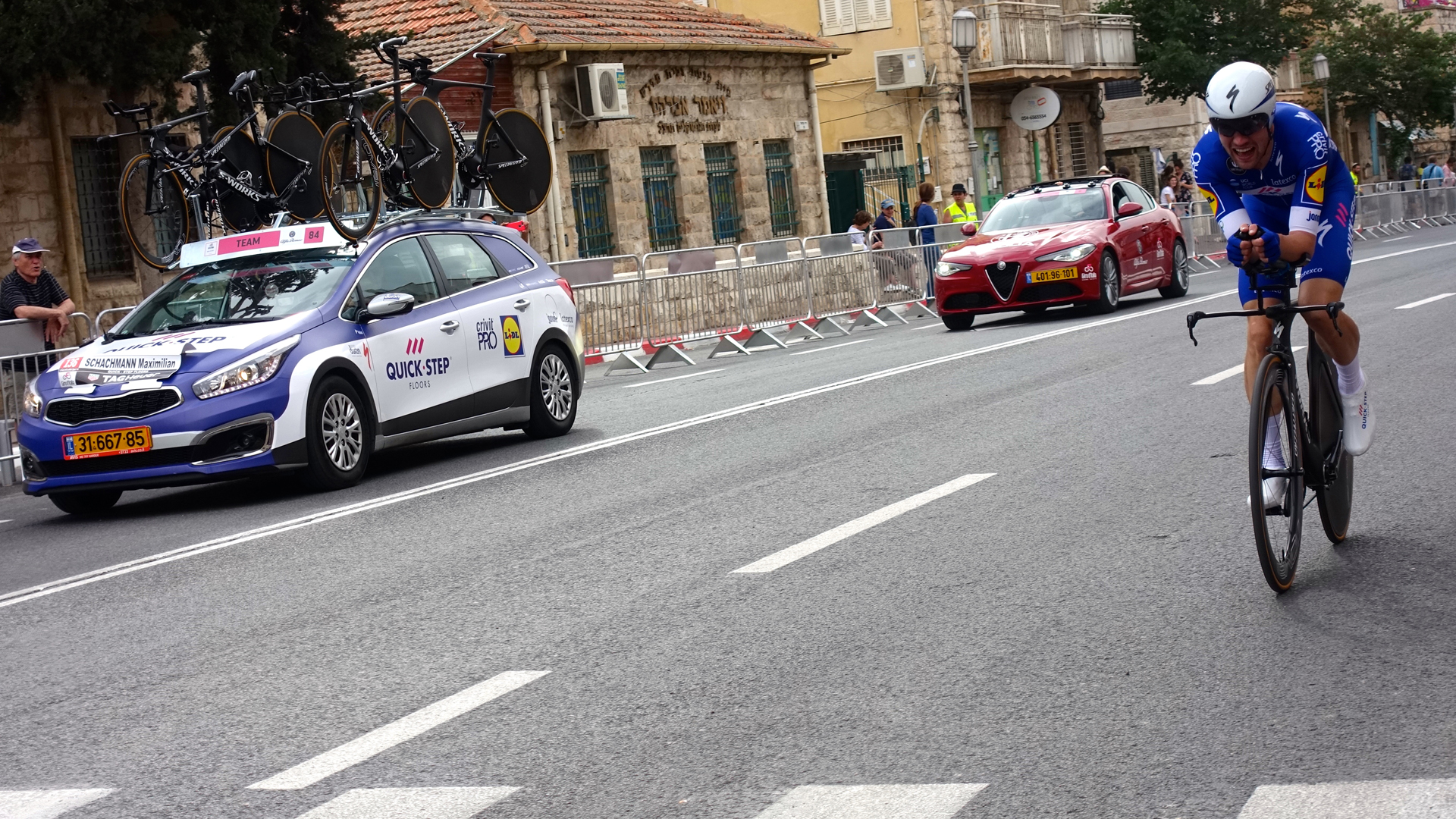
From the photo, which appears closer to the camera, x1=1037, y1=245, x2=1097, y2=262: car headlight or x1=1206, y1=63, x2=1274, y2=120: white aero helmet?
x1=1206, y1=63, x2=1274, y2=120: white aero helmet

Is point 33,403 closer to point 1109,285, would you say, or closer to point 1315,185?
point 1315,185

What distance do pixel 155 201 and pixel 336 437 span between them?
178 inches

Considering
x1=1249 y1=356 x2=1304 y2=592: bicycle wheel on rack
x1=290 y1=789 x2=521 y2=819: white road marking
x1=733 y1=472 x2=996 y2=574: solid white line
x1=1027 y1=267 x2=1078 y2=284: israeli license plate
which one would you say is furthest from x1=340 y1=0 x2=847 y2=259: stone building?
x1=290 y1=789 x2=521 y2=819: white road marking

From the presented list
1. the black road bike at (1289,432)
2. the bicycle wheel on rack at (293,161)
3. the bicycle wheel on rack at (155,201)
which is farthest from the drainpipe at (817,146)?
the black road bike at (1289,432)

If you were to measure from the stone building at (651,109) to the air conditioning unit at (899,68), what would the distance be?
256cm

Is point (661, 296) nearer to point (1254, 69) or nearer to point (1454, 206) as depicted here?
point (1254, 69)

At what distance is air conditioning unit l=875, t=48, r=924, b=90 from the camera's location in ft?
130

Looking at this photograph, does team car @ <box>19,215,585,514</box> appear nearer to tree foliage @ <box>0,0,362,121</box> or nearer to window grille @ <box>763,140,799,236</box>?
tree foliage @ <box>0,0,362,121</box>

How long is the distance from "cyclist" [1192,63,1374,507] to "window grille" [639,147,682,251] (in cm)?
2538

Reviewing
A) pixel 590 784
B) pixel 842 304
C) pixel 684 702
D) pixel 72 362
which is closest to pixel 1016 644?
pixel 684 702

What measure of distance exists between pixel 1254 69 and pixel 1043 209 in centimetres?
1600

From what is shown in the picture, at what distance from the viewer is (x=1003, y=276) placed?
20.6 m

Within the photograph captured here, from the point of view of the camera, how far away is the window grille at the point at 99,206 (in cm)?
2144

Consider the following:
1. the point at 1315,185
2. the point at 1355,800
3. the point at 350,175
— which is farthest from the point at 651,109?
the point at 1355,800
